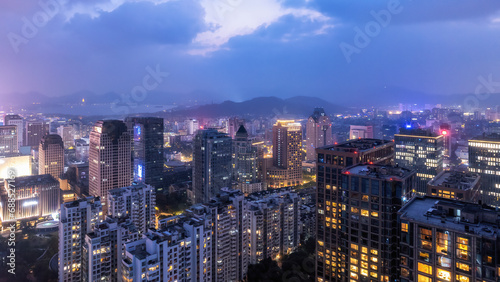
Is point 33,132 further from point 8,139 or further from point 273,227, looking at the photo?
point 273,227

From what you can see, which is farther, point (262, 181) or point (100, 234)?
point (262, 181)

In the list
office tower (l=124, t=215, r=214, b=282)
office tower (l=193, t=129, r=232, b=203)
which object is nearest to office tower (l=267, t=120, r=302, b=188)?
office tower (l=193, t=129, r=232, b=203)

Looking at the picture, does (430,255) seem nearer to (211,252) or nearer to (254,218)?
(211,252)

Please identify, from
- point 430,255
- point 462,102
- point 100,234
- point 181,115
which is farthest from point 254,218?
point 181,115

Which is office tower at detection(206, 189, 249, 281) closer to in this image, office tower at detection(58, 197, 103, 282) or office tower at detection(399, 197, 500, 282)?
office tower at detection(58, 197, 103, 282)

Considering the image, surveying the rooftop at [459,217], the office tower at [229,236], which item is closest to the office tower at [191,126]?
the office tower at [229,236]
